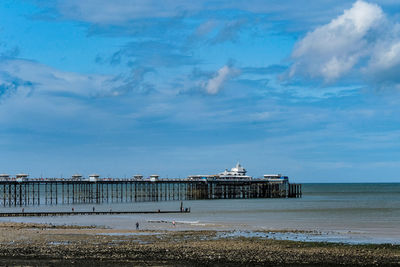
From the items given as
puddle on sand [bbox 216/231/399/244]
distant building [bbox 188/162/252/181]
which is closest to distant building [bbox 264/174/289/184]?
distant building [bbox 188/162/252/181]

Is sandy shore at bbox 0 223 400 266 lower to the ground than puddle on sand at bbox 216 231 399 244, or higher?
higher

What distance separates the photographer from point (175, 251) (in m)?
32.9

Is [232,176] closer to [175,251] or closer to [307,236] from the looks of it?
[307,236]

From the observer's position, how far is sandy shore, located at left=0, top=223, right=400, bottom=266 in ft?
95.6

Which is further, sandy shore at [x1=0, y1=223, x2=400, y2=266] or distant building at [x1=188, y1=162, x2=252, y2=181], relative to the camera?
distant building at [x1=188, y1=162, x2=252, y2=181]

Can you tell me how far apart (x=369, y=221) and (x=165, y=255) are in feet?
118

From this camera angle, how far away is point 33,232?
45.8 metres

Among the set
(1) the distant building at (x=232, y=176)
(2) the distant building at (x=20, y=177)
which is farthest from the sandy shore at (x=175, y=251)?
(1) the distant building at (x=232, y=176)

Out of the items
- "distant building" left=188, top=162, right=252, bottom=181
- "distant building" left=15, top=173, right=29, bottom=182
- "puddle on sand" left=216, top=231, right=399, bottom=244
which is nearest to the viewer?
"puddle on sand" left=216, top=231, right=399, bottom=244

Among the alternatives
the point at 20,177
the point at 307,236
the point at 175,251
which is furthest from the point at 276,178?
the point at 175,251

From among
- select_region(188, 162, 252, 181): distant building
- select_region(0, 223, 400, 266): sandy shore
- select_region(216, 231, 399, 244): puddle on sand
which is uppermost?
select_region(188, 162, 252, 181): distant building

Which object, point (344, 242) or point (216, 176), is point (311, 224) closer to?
point (344, 242)

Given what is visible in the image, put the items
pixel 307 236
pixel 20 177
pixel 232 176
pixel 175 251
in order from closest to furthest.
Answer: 1. pixel 175 251
2. pixel 307 236
3. pixel 20 177
4. pixel 232 176

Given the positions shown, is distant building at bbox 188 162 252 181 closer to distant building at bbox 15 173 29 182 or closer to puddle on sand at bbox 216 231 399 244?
distant building at bbox 15 173 29 182
